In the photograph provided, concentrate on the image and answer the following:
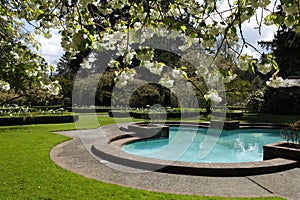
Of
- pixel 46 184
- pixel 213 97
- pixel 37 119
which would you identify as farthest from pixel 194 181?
pixel 37 119

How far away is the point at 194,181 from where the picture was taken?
5047 mm

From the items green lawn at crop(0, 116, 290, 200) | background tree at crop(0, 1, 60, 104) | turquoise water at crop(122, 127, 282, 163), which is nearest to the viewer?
background tree at crop(0, 1, 60, 104)

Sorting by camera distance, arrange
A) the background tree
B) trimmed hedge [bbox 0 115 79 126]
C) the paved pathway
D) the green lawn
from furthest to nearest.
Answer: trimmed hedge [bbox 0 115 79 126] < the paved pathway < the green lawn < the background tree

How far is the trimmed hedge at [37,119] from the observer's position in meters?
14.0

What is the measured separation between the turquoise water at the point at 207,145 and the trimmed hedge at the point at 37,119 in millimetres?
6605

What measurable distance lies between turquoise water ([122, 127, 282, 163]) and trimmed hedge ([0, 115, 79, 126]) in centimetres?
661

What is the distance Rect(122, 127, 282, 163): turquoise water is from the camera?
880 cm

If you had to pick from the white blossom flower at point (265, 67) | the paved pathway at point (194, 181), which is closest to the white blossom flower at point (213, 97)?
the white blossom flower at point (265, 67)

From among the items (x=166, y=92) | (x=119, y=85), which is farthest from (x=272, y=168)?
(x=166, y=92)

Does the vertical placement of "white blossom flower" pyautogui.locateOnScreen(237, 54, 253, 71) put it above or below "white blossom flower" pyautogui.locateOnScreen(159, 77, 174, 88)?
above

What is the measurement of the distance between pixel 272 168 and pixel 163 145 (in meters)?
5.44

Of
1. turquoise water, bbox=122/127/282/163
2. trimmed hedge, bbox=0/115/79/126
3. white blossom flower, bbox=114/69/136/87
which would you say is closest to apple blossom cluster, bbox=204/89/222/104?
white blossom flower, bbox=114/69/136/87

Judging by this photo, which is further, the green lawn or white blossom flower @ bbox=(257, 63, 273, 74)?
the green lawn

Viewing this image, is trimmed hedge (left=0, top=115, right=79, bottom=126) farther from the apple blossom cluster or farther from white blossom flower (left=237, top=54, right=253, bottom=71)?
white blossom flower (left=237, top=54, right=253, bottom=71)
